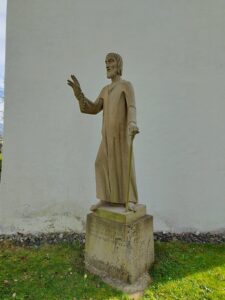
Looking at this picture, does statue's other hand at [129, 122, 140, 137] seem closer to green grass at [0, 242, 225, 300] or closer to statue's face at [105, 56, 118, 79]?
statue's face at [105, 56, 118, 79]

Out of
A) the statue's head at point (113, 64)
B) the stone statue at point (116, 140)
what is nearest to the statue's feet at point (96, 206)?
the stone statue at point (116, 140)

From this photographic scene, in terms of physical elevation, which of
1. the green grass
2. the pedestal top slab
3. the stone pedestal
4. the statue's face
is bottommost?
the green grass

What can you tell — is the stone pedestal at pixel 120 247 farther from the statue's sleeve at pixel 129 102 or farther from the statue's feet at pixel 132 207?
the statue's sleeve at pixel 129 102

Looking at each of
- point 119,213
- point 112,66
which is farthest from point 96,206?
point 112,66

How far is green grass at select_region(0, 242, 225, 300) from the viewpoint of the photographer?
268 centimetres

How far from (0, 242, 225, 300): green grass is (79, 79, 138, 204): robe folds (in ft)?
3.49

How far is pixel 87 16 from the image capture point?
4422mm

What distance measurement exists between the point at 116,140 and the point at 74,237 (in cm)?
236

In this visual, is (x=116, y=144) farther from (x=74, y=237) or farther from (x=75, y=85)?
(x=74, y=237)

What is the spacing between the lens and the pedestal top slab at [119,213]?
277 cm

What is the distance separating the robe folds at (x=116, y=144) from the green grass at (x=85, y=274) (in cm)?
106

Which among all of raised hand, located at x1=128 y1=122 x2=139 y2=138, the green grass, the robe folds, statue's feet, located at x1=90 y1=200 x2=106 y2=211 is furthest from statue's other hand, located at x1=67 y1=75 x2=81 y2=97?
the green grass

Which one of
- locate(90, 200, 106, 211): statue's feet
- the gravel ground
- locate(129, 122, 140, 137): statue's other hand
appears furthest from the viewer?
the gravel ground

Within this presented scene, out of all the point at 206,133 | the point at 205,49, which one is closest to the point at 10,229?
the point at 206,133
